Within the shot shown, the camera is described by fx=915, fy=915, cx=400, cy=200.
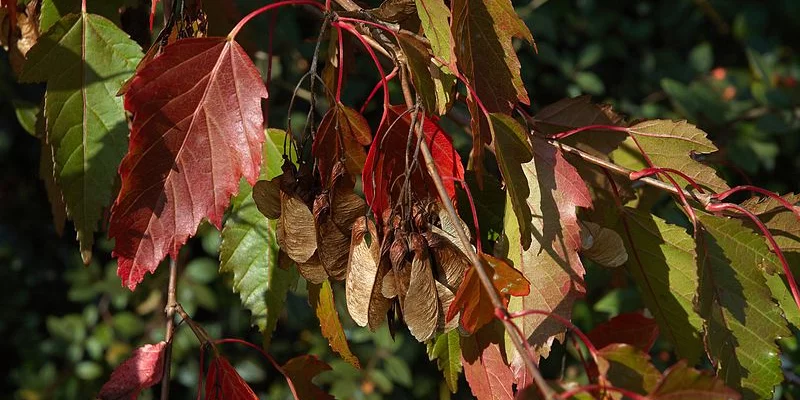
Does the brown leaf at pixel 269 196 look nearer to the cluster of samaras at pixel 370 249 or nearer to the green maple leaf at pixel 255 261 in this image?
the cluster of samaras at pixel 370 249

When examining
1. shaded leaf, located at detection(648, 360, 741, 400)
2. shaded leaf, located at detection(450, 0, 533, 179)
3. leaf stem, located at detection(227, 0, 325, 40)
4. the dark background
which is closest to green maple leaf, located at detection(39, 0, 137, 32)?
leaf stem, located at detection(227, 0, 325, 40)

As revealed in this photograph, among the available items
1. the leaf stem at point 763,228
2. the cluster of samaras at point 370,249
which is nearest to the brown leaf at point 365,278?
the cluster of samaras at point 370,249

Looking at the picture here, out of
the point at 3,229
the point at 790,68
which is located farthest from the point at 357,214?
the point at 790,68

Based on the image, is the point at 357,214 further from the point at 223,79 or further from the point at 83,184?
the point at 83,184

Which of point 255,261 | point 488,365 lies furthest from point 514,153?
point 255,261

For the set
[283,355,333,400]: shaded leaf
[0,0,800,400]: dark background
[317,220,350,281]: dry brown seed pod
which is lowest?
[0,0,800,400]: dark background

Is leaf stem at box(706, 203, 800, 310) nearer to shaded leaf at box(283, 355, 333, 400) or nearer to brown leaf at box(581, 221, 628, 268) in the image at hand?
→ brown leaf at box(581, 221, 628, 268)

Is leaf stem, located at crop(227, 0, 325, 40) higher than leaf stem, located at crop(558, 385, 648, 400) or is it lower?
higher

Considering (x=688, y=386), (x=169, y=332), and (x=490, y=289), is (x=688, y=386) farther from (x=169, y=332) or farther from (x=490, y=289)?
(x=169, y=332)
